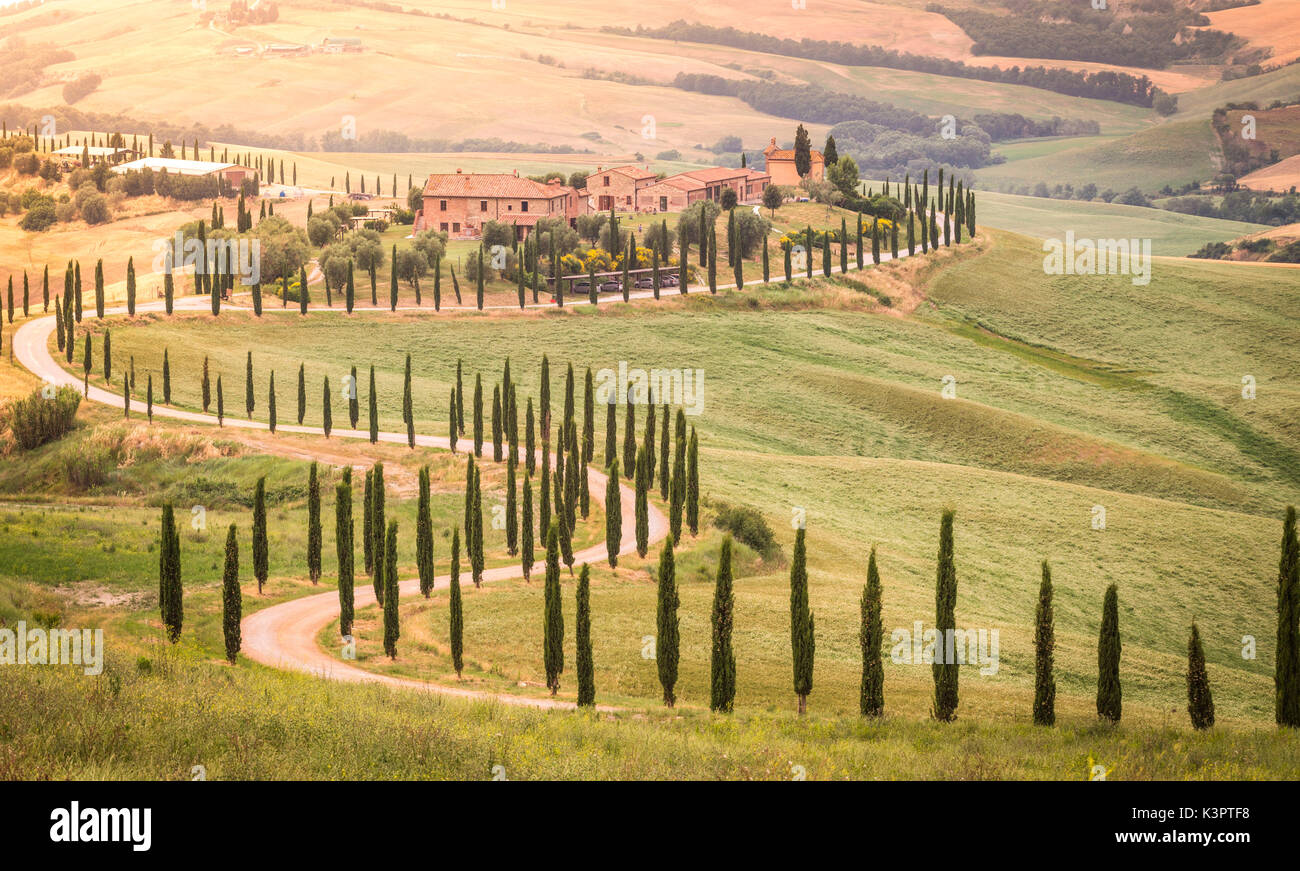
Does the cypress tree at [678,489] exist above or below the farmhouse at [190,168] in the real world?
below

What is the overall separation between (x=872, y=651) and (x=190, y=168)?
174740 millimetres

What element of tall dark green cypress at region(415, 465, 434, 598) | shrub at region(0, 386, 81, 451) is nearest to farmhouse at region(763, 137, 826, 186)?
shrub at region(0, 386, 81, 451)

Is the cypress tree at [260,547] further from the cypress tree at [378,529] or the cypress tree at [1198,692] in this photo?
the cypress tree at [1198,692]

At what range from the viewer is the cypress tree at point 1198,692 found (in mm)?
35312

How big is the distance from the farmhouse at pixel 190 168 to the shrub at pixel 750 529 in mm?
140389

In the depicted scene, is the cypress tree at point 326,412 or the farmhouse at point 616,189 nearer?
the cypress tree at point 326,412

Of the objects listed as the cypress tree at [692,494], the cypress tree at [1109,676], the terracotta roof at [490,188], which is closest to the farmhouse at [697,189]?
the terracotta roof at [490,188]

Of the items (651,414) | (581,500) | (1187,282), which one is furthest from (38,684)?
(1187,282)

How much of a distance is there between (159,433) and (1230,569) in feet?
200

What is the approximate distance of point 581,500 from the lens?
6212 centimetres

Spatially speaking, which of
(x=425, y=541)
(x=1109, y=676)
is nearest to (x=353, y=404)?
(x=425, y=541)

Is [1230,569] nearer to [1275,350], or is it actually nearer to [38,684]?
[38,684]

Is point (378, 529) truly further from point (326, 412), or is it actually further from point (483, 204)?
point (483, 204)
